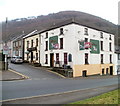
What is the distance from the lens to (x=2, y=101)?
8680mm

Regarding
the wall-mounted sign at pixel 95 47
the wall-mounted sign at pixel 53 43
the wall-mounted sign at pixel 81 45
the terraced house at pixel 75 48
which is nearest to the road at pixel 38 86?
the wall-mounted sign at pixel 81 45

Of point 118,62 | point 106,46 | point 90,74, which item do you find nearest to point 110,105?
point 90,74

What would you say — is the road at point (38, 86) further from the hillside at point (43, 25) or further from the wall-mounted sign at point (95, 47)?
the hillside at point (43, 25)

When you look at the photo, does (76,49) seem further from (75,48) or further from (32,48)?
(32,48)

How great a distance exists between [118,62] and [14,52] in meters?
28.6

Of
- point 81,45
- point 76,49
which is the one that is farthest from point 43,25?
point 81,45

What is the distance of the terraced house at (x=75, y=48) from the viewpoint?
29.9 metres

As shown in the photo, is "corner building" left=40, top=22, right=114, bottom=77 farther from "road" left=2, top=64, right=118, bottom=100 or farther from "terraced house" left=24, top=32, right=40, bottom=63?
"road" left=2, top=64, right=118, bottom=100

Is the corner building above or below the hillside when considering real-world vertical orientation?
below

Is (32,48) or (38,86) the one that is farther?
(32,48)

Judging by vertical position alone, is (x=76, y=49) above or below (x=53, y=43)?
below

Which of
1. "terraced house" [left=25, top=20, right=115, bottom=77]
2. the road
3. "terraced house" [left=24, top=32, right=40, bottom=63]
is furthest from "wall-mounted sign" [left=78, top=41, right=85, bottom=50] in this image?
the road

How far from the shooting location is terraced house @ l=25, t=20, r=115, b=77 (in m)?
29.9

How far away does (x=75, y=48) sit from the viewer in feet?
97.8
